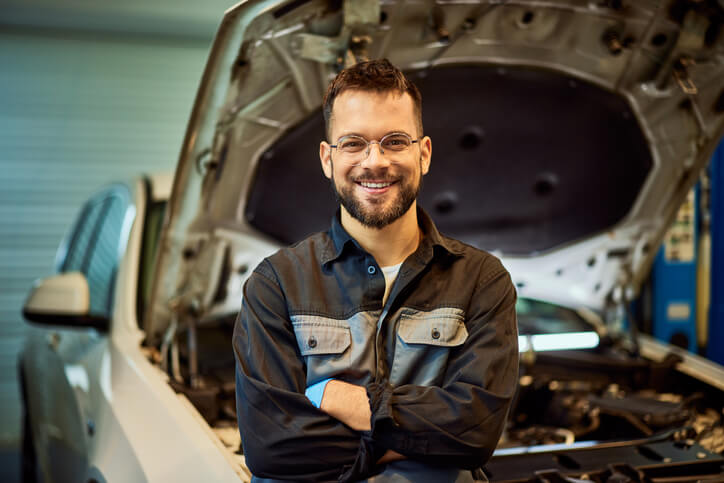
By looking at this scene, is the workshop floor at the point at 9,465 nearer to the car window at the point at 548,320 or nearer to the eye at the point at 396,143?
the car window at the point at 548,320

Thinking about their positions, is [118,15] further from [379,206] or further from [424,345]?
[424,345]

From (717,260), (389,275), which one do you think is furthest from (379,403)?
(717,260)

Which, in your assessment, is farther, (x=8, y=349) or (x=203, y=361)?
(x=8, y=349)

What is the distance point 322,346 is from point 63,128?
16.2ft

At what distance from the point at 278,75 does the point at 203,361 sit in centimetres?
124

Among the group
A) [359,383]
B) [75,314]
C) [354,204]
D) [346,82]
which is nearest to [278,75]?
[346,82]

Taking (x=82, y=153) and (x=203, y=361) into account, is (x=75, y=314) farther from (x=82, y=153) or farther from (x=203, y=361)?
(x=82, y=153)

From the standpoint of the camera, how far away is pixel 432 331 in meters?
1.32

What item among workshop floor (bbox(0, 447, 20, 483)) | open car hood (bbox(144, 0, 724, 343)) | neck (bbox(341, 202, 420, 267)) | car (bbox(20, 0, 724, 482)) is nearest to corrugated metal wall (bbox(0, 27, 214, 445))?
workshop floor (bbox(0, 447, 20, 483))

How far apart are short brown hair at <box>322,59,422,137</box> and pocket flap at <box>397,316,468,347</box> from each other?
0.38m

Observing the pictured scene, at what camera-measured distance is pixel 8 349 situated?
17.2 feet

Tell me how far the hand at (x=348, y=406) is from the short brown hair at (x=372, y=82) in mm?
524

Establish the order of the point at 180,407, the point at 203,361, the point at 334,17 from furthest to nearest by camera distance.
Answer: the point at 203,361 → the point at 180,407 → the point at 334,17

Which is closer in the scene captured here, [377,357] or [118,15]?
[377,357]
